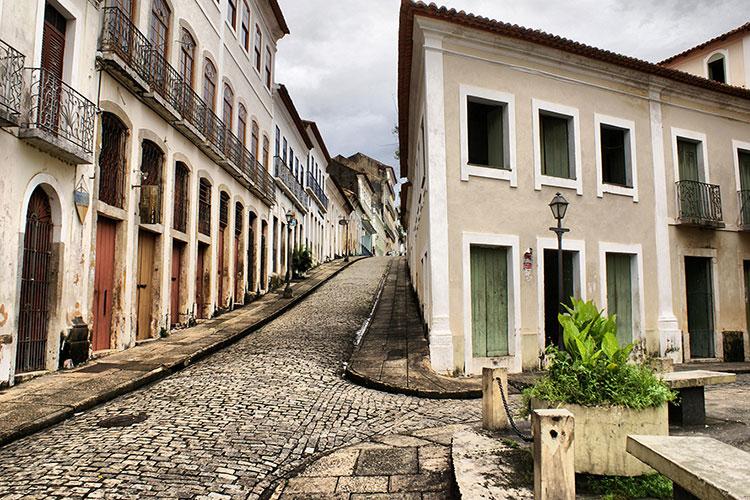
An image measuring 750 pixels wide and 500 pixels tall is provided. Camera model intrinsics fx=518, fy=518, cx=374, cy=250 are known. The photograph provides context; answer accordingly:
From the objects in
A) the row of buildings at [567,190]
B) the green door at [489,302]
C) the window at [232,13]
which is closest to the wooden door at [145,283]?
the row of buildings at [567,190]

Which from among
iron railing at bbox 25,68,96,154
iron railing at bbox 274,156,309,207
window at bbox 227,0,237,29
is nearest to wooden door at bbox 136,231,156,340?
iron railing at bbox 25,68,96,154

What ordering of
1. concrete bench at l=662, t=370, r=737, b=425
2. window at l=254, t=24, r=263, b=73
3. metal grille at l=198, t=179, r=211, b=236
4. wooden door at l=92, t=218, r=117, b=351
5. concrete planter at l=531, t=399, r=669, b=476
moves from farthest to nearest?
window at l=254, t=24, r=263, b=73 < metal grille at l=198, t=179, r=211, b=236 < wooden door at l=92, t=218, r=117, b=351 < concrete bench at l=662, t=370, r=737, b=425 < concrete planter at l=531, t=399, r=669, b=476

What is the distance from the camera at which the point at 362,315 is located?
1431cm

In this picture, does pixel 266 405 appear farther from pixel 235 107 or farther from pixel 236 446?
pixel 235 107

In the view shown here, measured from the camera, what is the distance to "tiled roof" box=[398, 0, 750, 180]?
877 cm

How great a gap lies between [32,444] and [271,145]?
16.1m

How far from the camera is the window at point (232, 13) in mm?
15047

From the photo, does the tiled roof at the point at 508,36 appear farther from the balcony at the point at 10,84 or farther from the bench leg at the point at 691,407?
the bench leg at the point at 691,407

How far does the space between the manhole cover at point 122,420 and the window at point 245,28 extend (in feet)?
44.6

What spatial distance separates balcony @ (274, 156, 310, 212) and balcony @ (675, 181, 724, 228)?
1402cm

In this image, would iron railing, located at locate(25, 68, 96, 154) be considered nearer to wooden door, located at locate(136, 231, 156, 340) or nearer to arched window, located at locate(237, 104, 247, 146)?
wooden door, located at locate(136, 231, 156, 340)

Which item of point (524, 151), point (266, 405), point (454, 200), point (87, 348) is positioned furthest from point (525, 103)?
point (87, 348)

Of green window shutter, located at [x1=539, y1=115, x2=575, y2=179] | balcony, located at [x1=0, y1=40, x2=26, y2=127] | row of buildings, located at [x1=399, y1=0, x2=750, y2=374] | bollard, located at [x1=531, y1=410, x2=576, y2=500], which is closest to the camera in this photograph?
bollard, located at [x1=531, y1=410, x2=576, y2=500]

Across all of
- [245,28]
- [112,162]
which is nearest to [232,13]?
[245,28]
